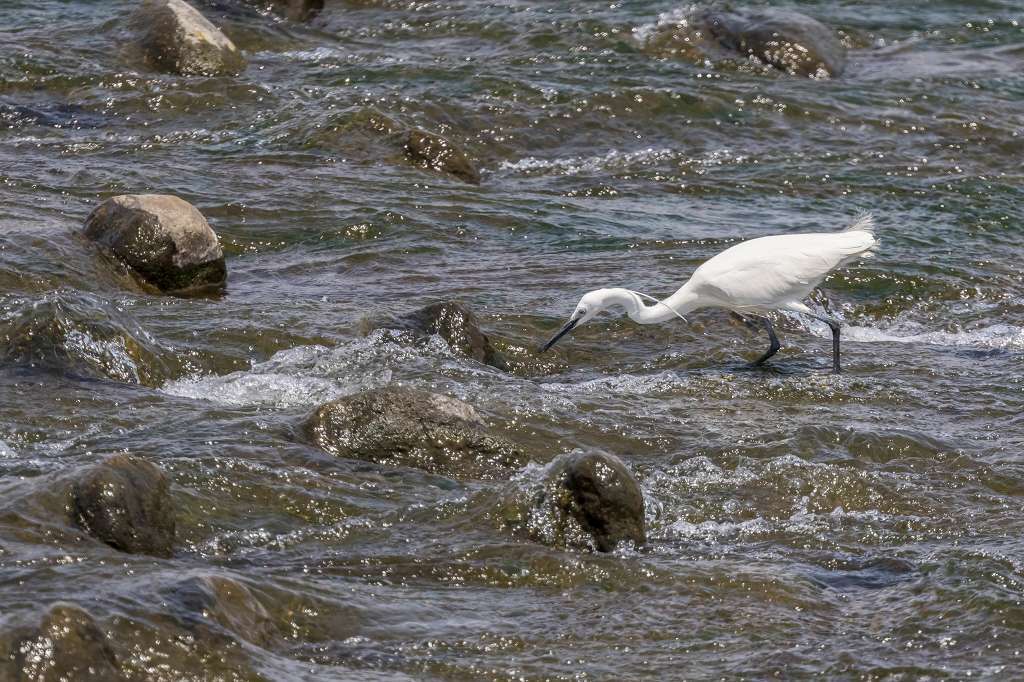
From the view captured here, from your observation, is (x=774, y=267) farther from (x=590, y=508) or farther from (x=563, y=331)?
(x=590, y=508)

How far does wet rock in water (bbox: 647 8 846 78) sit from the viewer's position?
14.1m

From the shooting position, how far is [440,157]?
440 inches

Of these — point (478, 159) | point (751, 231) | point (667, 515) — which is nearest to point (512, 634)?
point (667, 515)

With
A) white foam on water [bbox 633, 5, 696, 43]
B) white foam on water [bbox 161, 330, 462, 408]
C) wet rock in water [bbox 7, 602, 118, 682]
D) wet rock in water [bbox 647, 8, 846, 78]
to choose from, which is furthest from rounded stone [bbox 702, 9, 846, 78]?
wet rock in water [bbox 7, 602, 118, 682]

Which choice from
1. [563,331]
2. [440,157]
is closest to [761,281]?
[563,331]

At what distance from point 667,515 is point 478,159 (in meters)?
6.29

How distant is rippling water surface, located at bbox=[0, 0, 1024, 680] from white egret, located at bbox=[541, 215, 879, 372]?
0.82 feet

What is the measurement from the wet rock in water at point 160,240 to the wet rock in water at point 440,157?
2.62 m

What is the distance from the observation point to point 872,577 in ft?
17.4

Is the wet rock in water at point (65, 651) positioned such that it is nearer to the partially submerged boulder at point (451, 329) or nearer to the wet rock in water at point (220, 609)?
the wet rock in water at point (220, 609)

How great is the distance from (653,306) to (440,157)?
3.07m

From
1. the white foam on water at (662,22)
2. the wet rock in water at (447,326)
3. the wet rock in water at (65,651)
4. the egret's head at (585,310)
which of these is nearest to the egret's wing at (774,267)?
the egret's head at (585,310)

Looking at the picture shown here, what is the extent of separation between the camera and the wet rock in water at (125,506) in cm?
482

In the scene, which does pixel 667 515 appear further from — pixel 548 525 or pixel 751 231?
pixel 751 231
